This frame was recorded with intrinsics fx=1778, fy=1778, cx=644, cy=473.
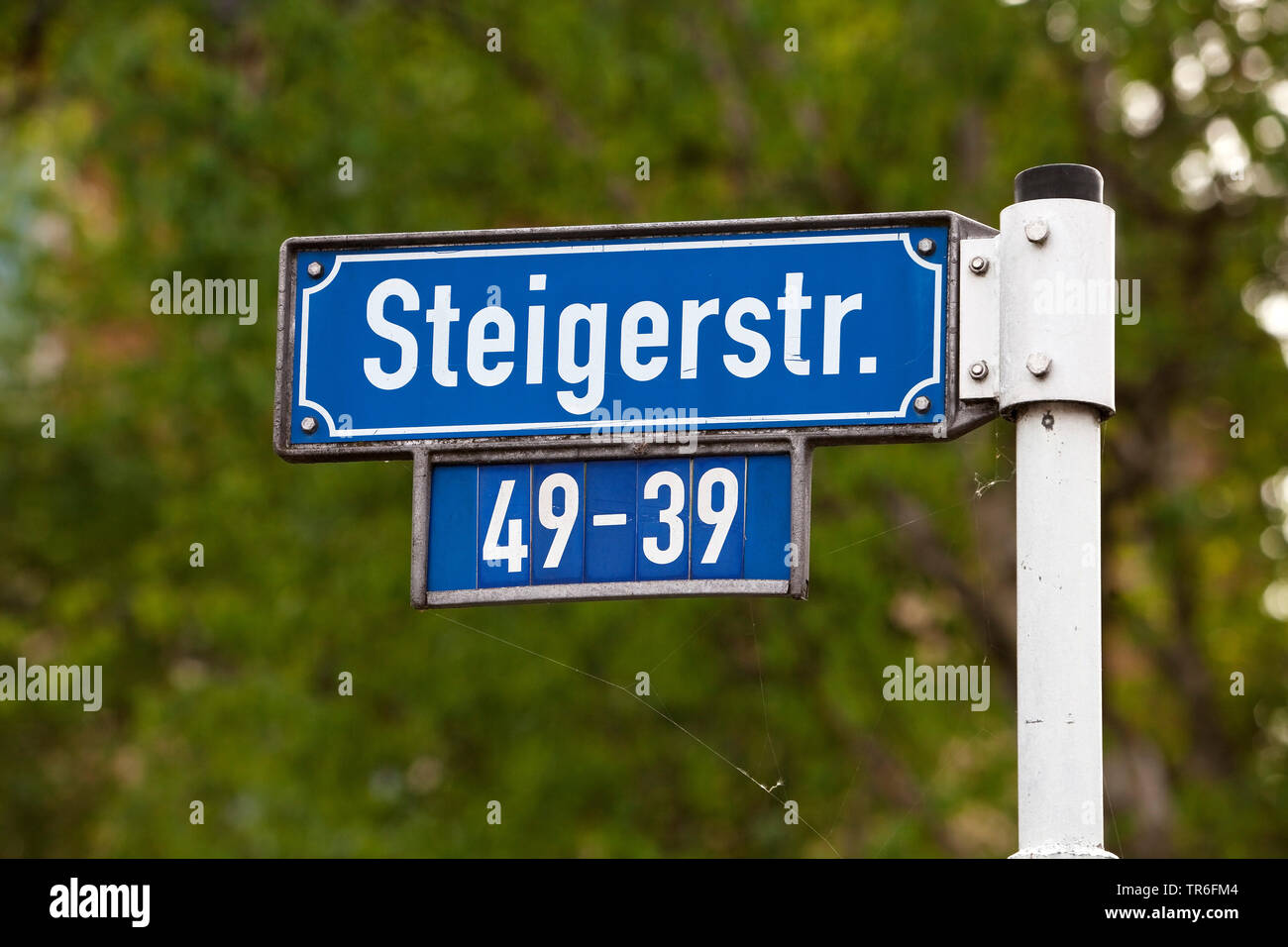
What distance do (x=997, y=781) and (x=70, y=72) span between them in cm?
573

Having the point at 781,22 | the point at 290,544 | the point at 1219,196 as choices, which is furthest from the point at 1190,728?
the point at 290,544

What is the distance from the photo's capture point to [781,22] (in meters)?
8.45

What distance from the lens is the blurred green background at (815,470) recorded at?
8094 mm

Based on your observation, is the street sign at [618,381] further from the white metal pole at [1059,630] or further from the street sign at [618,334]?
the white metal pole at [1059,630]

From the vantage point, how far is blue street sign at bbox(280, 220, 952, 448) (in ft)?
9.04

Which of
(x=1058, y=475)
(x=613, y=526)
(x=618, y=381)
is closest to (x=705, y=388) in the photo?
(x=618, y=381)

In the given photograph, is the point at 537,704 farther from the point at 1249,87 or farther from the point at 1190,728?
the point at 1249,87

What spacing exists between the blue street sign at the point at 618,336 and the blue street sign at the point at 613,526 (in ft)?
0.23

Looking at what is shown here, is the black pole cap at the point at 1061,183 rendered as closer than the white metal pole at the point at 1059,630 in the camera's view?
No

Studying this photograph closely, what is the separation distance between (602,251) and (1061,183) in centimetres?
74

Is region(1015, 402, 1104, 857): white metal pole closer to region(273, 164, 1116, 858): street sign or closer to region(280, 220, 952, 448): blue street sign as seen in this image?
region(273, 164, 1116, 858): street sign

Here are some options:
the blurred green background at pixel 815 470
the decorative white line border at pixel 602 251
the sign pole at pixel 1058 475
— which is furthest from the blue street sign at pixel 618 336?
the blurred green background at pixel 815 470

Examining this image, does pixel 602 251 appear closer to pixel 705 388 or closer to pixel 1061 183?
pixel 705 388

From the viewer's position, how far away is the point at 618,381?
9.25 feet
